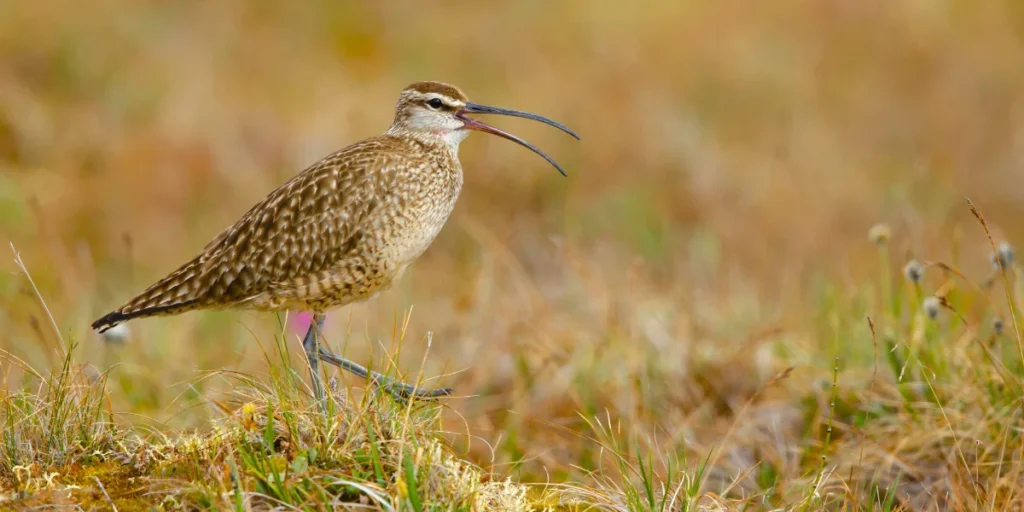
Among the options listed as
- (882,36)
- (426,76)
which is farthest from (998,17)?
(426,76)

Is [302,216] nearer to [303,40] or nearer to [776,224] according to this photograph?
[776,224]

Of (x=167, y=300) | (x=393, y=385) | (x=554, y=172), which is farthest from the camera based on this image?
(x=554, y=172)

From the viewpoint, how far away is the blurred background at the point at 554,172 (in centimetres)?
719

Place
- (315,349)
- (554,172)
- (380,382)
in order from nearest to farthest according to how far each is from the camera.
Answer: (380,382)
(315,349)
(554,172)

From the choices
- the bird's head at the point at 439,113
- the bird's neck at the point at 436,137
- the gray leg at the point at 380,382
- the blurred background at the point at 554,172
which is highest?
the bird's head at the point at 439,113

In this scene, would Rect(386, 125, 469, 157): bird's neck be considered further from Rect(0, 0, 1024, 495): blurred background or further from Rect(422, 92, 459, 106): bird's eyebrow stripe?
Rect(0, 0, 1024, 495): blurred background

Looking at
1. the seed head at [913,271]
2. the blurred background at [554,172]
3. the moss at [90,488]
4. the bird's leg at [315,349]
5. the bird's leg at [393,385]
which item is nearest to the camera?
the moss at [90,488]

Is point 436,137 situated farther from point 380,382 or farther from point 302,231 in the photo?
point 380,382

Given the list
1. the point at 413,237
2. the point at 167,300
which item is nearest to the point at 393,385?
the point at 413,237

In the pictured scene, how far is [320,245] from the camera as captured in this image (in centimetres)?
536

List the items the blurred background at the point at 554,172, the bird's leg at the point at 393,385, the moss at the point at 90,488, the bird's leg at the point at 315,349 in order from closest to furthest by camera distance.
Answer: the moss at the point at 90,488, the bird's leg at the point at 393,385, the bird's leg at the point at 315,349, the blurred background at the point at 554,172

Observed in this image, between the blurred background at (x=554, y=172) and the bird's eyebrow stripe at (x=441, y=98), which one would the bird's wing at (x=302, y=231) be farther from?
the blurred background at (x=554, y=172)

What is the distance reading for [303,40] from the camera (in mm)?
15250

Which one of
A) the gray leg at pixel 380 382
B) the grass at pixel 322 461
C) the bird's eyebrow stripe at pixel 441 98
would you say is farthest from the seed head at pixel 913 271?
the bird's eyebrow stripe at pixel 441 98
